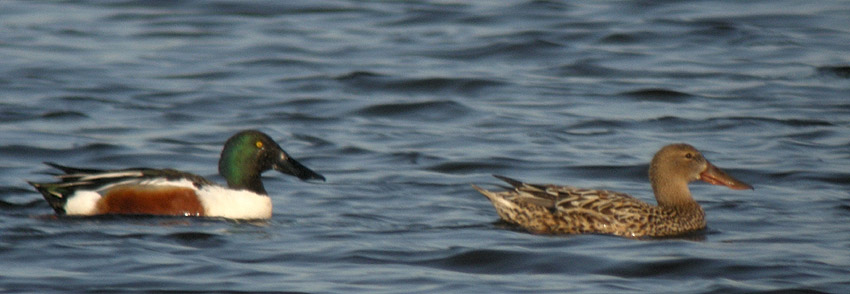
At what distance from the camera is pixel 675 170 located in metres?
9.20

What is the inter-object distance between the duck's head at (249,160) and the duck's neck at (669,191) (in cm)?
220

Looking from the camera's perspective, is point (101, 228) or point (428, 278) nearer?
point (428, 278)

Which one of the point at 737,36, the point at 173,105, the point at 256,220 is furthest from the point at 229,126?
the point at 737,36

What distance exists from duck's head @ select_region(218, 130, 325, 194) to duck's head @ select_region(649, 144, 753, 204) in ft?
7.23

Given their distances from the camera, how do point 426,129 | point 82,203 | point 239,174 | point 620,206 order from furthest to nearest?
1. point 426,129
2. point 239,174
3. point 82,203
4. point 620,206

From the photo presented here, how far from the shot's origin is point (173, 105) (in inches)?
524

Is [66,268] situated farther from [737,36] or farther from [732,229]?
[737,36]

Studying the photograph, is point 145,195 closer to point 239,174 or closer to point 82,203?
point 82,203

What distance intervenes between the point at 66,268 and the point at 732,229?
3.78 metres

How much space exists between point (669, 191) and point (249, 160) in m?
2.52

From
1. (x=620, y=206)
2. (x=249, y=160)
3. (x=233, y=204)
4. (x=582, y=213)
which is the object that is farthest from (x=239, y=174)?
(x=620, y=206)

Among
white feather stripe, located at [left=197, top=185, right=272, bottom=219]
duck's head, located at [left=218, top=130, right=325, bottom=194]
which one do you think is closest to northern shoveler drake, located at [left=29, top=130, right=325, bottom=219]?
white feather stripe, located at [left=197, top=185, right=272, bottom=219]

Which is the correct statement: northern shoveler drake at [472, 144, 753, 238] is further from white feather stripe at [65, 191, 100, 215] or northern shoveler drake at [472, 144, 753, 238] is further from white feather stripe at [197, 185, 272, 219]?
white feather stripe at [65, 191, 100, 215]

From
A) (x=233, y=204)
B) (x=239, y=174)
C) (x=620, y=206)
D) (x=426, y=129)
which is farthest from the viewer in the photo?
(x=426, y=129)
